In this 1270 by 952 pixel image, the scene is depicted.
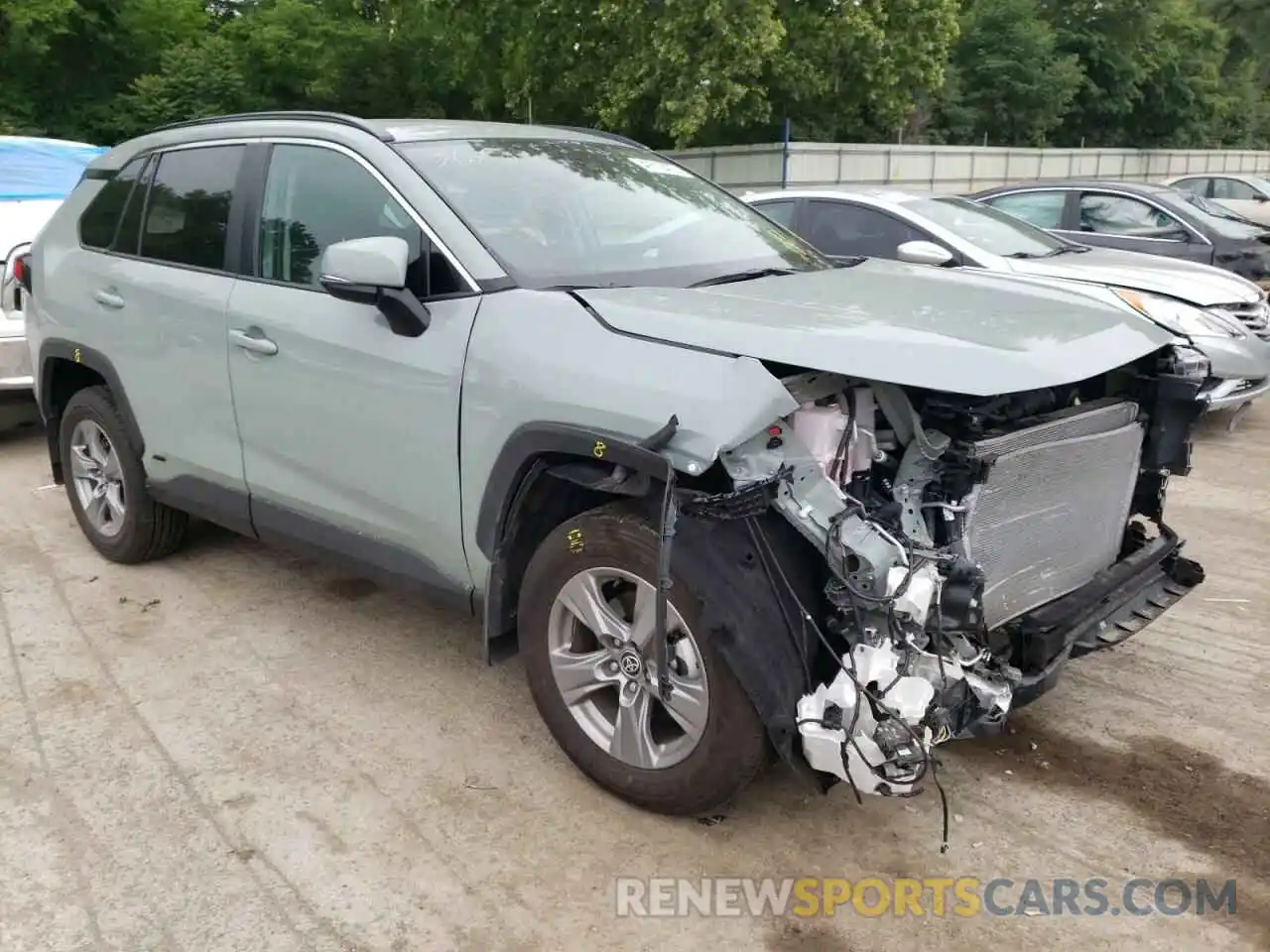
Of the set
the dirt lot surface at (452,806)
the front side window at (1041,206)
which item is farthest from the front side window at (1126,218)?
the dirt lot surface at (452,806)

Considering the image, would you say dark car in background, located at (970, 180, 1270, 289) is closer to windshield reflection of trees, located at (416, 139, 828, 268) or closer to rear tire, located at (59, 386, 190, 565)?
windshield reflection of trees, located at (416, 139, 828, 268)

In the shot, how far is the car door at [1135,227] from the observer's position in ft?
35.7

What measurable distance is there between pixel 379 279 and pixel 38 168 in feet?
25.0

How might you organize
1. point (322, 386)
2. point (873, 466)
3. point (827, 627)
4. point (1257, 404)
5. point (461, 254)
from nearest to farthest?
point (827, 627)
point (873, 466)
point (461, 254)
point (322, 386)
point (1257, 404)

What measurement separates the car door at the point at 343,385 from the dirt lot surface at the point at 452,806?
1.88 feet

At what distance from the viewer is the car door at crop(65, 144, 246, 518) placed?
418 cm

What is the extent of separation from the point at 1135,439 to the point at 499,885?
236 cm

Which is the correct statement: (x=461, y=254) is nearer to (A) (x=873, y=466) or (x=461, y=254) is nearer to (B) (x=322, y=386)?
(B) (x=322, y=386)

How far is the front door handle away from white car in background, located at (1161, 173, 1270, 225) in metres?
19.1

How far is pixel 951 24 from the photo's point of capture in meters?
18.8

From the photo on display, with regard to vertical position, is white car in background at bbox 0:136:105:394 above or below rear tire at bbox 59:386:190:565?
above

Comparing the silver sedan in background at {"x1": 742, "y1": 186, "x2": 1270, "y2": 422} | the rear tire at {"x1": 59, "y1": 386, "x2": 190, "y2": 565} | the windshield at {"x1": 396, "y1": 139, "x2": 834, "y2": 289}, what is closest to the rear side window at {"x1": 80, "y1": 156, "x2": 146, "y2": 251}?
the rear tire at {"x1": 59, "y1": 386, "x2": 190, "y2": 565}

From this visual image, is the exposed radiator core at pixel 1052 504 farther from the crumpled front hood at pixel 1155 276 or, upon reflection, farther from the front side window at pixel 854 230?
the front side window at pixel 854 230

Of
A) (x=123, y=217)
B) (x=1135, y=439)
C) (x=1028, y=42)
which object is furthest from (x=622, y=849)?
(x=1028, y=42)
